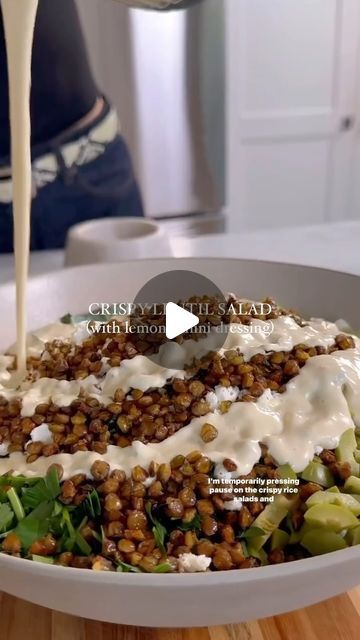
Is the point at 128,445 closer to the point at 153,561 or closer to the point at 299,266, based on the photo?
the point at 153,561

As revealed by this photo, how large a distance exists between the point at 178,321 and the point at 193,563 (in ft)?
1.12

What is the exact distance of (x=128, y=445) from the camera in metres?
0.79

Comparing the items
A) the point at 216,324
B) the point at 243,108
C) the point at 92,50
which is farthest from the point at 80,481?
the point at 243,108

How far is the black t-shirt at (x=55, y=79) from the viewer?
8.60 ft

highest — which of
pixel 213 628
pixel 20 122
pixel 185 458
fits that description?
pixel 20 122

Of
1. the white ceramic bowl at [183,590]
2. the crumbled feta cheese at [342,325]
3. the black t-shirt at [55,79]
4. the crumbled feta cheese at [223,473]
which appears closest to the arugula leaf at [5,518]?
the white ceramic bowl at [183,590]

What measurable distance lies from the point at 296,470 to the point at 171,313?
0.92 ft

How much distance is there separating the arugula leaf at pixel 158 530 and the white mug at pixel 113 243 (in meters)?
0.65

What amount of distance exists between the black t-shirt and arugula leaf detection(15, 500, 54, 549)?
209 centimetres

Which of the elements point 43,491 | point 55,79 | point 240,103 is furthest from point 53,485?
point 240,103

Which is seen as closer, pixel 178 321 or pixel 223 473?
pixel 223 473

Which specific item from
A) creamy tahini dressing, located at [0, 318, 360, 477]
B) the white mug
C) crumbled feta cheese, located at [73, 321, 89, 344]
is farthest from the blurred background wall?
creamy tahini dressing, located at [0, 318, 360, 477]

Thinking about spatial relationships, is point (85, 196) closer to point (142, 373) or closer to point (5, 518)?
point (142, 373)

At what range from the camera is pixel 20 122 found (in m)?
1.07
